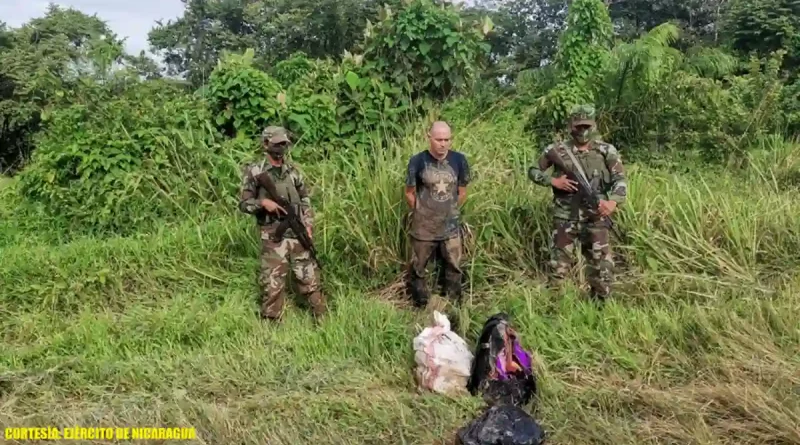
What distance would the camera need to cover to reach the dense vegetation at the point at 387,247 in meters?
3.68

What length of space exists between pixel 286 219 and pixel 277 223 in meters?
0.07

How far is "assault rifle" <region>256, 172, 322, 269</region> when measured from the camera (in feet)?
15.2

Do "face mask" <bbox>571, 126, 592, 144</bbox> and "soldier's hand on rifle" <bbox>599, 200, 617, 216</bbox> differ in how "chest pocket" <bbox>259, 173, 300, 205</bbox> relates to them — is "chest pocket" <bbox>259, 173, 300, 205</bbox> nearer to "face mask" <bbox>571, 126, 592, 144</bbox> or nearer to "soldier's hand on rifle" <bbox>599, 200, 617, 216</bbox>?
"face mask" <bbox>571, 126, 592, 144</bbox>

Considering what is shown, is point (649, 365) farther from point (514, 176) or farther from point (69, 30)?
point (69, 30)

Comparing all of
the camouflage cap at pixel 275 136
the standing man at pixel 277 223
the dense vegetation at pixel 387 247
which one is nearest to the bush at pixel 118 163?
the dense vegetation at pixel 387 247

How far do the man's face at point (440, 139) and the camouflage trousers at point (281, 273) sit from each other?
118 centimetres

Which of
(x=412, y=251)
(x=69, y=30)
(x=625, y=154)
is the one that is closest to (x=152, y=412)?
(x=412, y=251)

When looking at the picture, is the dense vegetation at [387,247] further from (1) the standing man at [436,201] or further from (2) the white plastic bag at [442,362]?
(1) the standing man at [436,201]

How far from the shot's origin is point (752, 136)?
271 inches

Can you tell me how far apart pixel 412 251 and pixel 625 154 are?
10.3 feet

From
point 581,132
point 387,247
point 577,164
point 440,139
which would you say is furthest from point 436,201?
point 581,132

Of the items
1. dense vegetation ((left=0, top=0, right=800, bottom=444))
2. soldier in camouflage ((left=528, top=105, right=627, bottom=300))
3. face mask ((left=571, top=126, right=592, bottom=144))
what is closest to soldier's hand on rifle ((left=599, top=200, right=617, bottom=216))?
soldier in camouflage ((left=528, top=105, right=627, bottom=300))

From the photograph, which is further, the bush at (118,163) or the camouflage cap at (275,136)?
the bush at (118,163)

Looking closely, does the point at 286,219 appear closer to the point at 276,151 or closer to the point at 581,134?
the point at 276,151
